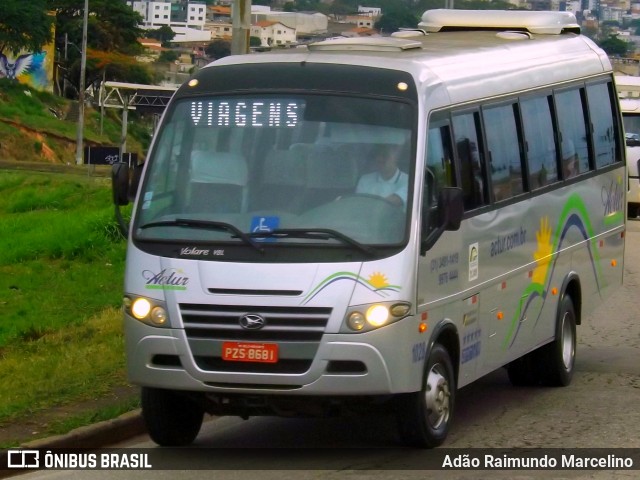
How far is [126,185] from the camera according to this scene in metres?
9.13

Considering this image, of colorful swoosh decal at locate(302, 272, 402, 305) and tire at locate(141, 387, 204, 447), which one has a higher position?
colorful swoosh decal at locate(302, 272, 402, 305)

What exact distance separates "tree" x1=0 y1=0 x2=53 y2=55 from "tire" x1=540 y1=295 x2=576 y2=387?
7196 centimetres

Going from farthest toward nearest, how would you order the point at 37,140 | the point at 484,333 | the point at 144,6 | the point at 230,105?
the point at 144,6
the point at 37,140
the point at 484,333
the point at 230,105

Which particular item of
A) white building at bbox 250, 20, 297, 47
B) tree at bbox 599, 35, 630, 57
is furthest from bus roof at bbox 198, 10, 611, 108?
white building at bbox 250, 20, 297, 47

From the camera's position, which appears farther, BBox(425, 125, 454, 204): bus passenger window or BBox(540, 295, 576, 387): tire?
BBox(540, 295, 576, 387): tire

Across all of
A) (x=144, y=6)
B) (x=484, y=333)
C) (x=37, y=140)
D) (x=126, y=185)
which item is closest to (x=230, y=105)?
(x=126, y=185)

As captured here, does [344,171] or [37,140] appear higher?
[344,171]

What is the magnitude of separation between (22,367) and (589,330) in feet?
20.8

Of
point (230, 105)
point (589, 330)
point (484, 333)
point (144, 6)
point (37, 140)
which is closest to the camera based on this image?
point (230, 105)

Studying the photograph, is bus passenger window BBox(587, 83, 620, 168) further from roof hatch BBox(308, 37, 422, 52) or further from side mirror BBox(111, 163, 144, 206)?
side mirror BBox(111, 163, 144, 206)

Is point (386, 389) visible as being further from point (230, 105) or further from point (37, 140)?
point (37, 140)

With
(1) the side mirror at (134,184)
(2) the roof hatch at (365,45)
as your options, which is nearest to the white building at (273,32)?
(2) the roof hatch at (365,45)

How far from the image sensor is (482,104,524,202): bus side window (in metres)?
10.2

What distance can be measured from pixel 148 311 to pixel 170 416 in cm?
88
